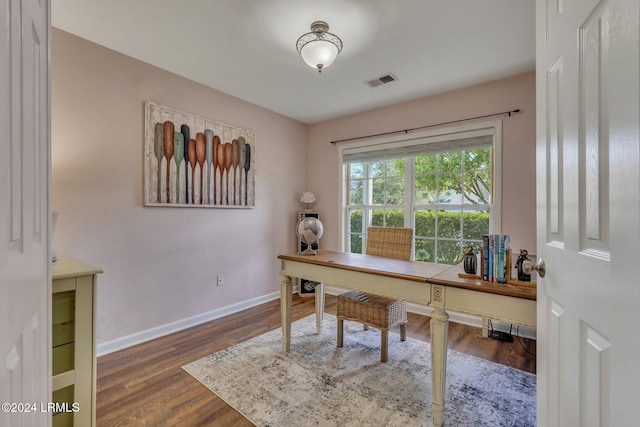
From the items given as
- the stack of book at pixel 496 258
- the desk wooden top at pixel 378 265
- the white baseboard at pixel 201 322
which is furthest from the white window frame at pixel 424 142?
the stack of book at pixel 496 258

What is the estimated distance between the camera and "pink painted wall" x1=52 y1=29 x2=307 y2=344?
2.10m

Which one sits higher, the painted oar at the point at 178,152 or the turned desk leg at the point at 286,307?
the painted oar at the point at 178,152

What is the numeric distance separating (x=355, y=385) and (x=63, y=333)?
161 cm

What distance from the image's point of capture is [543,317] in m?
0.96

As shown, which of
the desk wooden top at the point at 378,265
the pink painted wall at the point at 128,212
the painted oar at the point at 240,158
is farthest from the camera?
the painted oar at the point at 240,158

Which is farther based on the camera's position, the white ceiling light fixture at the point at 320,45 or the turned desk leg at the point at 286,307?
the turned desk leg at the point at 286,307

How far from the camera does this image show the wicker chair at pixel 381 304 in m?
2.12

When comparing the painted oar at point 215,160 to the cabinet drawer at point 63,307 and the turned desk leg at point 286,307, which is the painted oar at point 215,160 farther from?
the cabinet drawer at point 63,307

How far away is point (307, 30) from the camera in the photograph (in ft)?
6.68

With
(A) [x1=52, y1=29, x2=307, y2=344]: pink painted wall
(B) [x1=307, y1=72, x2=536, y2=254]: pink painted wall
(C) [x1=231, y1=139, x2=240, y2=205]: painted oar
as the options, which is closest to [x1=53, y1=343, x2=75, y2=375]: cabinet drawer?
(A) [x1=52, y1=29, x2=307, y2=344]: pink painted wall

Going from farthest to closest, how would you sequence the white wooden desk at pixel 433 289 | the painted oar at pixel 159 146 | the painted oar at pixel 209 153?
the painted oar at pixel 209 153
the painted oar at pixel 159 146
the white wooden desk at pixel 433 289

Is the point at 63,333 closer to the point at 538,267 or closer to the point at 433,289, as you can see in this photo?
the point at 433,289

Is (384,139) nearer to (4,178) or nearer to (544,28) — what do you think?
(544,28)

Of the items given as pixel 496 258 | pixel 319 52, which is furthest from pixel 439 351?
pixel 319 52
